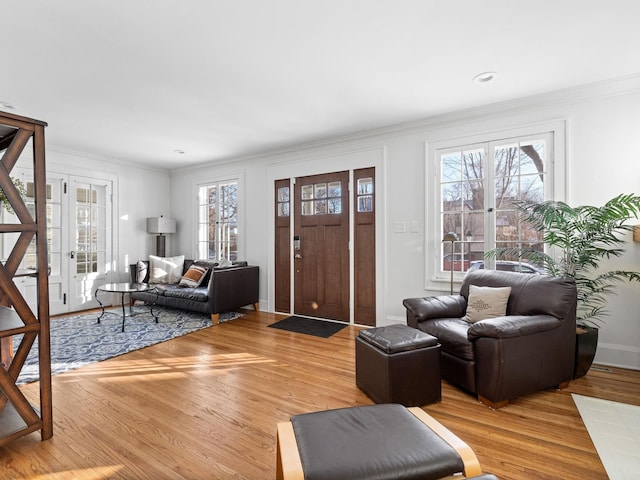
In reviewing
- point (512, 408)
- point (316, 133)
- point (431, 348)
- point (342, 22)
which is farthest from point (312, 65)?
point (512, 408)

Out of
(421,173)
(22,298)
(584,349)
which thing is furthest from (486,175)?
(22,298)

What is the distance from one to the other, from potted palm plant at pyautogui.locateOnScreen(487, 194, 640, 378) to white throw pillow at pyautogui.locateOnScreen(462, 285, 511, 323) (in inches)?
23.2

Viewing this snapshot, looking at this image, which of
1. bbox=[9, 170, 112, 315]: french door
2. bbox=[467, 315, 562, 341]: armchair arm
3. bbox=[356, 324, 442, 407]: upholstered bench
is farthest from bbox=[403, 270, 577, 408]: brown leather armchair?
bbox=[9, 170, 112, 315]: french door

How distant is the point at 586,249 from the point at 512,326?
130cm

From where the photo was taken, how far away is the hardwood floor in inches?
68.2

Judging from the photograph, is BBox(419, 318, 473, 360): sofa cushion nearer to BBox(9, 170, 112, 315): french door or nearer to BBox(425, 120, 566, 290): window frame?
BBox(425, 120, 566, 290): window frame

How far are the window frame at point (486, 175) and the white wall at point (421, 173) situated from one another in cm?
6

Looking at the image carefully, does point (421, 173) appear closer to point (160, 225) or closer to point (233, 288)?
point (233, 288)

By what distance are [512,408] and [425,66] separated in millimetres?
2625

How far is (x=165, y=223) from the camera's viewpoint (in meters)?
6.08

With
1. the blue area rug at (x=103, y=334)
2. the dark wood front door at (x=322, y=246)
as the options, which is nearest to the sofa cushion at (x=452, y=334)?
the dark wood front door at (x=322, y=246)

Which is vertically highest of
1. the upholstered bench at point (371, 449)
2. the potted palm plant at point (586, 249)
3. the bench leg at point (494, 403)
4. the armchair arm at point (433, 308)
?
the potted palm plant at point (586, 249)

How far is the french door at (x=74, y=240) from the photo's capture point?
Result: 4.96m

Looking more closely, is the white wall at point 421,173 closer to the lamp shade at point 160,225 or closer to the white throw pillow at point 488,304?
the lamp shade at point 160,225
